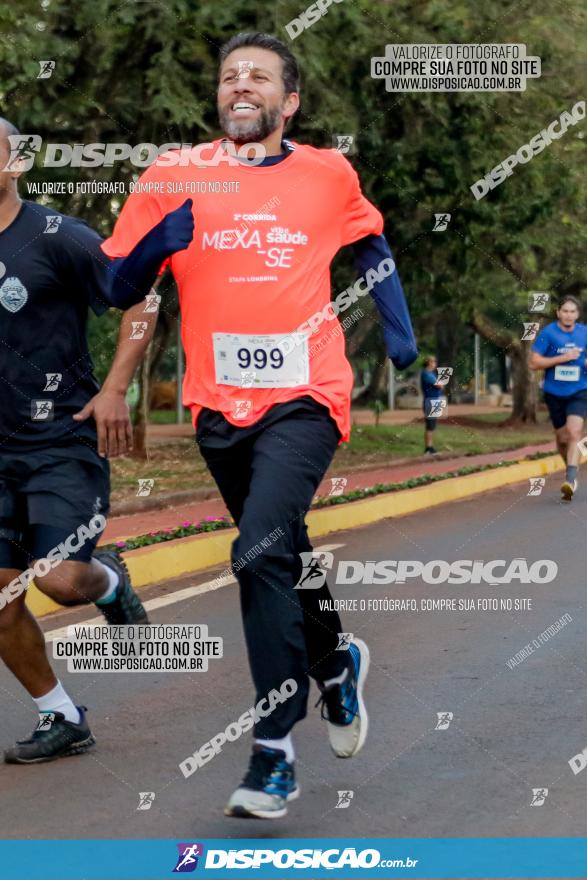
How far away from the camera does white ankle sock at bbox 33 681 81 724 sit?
509 centimetres

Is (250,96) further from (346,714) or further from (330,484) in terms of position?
(330,484)

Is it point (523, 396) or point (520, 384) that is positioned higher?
point (520, 384)

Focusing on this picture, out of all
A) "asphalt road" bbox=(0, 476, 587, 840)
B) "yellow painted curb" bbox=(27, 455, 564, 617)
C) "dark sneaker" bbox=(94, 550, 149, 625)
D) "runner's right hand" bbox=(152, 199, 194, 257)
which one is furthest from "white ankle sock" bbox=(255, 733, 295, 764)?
"yellow painted curb" bbox=(27, 455, 564, 617)

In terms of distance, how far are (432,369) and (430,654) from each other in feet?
53.3

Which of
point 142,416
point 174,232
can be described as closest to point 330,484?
point 142,416

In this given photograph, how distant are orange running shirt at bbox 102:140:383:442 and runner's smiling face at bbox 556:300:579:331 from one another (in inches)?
365

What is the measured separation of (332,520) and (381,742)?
701 cm

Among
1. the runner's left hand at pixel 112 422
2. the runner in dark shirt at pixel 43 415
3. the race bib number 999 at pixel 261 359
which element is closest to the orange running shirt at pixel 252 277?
the race bib number 999 at pixel 261 359

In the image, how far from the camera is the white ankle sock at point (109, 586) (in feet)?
17.1

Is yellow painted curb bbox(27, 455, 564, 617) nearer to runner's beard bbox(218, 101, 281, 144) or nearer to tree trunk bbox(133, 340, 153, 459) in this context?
tree trunk bbox(133, 340, 153, 459)

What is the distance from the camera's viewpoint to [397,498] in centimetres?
1366

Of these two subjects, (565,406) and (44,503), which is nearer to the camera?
(44,503)

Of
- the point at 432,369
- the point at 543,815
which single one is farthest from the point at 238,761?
the point at 432,369

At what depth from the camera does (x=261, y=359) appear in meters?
4.33
